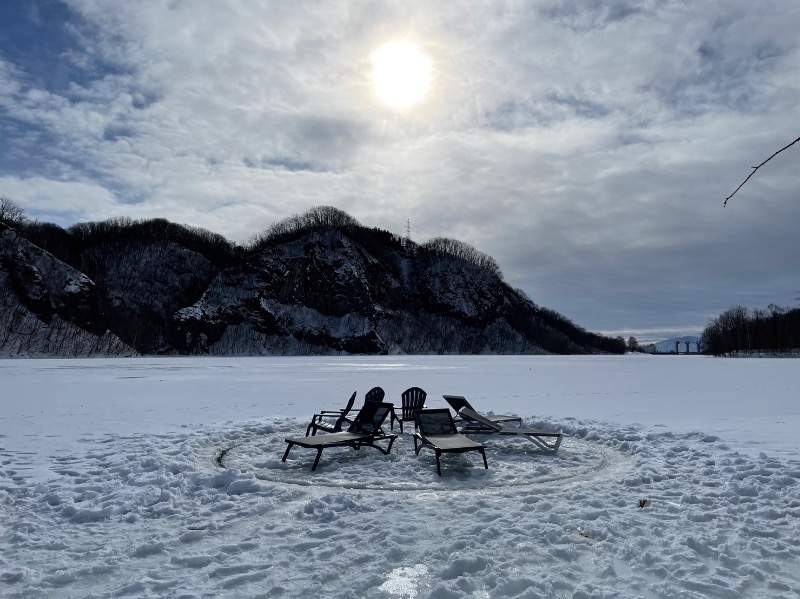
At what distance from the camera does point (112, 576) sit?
4.40 m

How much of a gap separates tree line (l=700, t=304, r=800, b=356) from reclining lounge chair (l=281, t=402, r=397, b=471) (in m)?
117

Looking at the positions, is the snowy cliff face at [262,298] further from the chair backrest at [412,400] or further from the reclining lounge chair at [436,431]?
the reclining lounge chair at [436,431]

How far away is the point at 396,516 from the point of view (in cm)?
587

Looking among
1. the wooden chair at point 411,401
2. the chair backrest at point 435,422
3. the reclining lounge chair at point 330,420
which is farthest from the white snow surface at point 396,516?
the wooden chair at point 411,401

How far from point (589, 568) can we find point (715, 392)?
19.5m

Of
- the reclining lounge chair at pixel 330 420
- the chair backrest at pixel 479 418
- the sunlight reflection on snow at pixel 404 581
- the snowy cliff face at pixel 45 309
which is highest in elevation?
the snowy cliff face at pixel 45 309

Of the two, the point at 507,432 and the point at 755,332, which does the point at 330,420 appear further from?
the point at 755,332

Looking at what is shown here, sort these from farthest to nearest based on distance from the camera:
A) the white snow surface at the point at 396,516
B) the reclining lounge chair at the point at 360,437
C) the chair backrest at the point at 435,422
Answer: the chair backrest at the point at 435,422, the reclining lounge chair at the point at 360,437, the white snow surface at the point at 396,516

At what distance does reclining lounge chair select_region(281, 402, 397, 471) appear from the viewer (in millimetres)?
8289

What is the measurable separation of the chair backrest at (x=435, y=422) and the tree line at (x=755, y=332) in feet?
381

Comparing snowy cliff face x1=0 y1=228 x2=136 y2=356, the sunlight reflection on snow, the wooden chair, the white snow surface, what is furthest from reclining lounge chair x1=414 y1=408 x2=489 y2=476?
snowy cliff face x1=0 y1=228 x2=136 y2=356

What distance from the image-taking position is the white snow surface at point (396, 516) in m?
4.32

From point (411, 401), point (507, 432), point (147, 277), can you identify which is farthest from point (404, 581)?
point (147, 277)

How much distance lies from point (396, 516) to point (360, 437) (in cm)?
298
